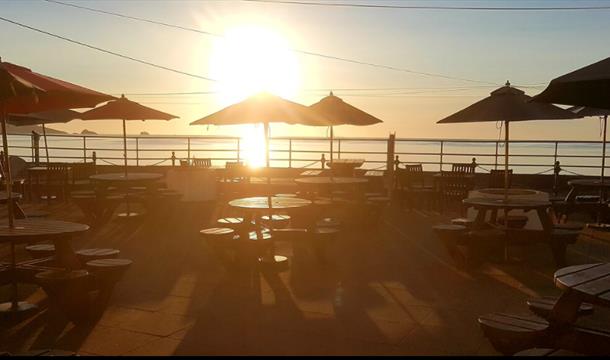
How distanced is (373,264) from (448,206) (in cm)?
598

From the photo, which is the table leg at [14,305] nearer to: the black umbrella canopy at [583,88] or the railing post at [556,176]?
the black umbrella canopy at [583,88]

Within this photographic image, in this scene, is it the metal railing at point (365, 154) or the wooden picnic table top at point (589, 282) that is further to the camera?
the metal railing at point (365, 154)

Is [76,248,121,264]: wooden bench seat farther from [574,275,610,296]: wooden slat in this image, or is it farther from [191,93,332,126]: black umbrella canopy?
[574,275,610,296]: wooden slat

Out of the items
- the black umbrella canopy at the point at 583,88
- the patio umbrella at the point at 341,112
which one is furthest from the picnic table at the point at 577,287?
the patio umbrella at the point at 341,112

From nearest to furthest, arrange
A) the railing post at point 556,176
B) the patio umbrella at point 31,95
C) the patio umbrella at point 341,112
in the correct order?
the patio umbrella at point 31,95 → the patio umbrella at point 341,112 → the railing post at point 556,176

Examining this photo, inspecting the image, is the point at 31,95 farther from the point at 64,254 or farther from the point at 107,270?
the point at 107,270

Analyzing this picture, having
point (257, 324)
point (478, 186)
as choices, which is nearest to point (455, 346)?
point (257, 324)

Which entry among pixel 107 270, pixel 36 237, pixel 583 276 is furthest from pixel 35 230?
pixel 583 276

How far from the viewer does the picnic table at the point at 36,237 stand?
420 cm

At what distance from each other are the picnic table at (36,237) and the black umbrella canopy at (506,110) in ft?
16.4

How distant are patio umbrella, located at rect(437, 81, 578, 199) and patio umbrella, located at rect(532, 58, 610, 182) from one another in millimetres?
3032

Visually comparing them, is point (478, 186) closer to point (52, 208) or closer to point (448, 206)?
point (448, 206)

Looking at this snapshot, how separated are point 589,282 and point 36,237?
3.83m

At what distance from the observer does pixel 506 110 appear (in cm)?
710
